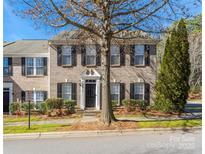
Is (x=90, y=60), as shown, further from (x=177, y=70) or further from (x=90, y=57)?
(x=177, y=70)

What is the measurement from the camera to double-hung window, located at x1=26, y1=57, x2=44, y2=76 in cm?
1925

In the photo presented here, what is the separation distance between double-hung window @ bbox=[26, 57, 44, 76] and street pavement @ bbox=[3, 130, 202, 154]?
35.9ft

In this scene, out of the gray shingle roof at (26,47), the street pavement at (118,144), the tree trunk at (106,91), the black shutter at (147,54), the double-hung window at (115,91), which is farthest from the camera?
the gray shingle roof at (26,47)

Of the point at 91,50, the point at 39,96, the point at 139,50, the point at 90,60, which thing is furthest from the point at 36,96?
the point at 139,50

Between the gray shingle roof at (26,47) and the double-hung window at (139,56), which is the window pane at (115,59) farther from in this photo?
the gray shingle roof at (26,47)

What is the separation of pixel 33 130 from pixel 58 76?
27.7ft

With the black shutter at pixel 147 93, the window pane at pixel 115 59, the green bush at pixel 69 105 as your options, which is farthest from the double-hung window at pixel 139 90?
the green bush at pixel 69 105

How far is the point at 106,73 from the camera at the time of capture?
11492mm

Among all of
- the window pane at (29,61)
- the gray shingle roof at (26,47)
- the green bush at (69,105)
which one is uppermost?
the gray shingle roof at (26,47)

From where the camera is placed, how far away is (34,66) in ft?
63.2

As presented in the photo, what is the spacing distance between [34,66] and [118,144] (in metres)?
13.7

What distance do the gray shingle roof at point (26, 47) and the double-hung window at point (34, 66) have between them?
0.82 meters

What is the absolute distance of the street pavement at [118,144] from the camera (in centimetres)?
701

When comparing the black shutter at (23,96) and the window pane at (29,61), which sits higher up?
the window pane at (29,61)
